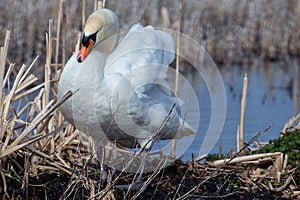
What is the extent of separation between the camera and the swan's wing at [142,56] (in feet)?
15.5

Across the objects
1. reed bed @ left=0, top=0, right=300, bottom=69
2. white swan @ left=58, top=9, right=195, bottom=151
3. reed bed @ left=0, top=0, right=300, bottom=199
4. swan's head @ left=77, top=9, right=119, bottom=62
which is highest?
reed bed @ left=0, top=0, right=300, bottom=69

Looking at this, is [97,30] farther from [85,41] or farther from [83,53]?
[83,53]

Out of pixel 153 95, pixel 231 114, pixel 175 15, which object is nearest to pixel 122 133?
pixel 153 95

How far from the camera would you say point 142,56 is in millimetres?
4863

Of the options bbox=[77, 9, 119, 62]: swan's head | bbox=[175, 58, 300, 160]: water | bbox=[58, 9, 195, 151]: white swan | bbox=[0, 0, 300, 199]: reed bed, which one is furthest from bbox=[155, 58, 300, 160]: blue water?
bbox=[77, 9, 119, 62]: swan's head

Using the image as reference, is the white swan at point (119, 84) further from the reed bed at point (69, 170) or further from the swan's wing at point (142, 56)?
the reed bed at point (69, 170)

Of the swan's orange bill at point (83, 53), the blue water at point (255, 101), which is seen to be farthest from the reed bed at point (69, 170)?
the blue water at point (255, 101)

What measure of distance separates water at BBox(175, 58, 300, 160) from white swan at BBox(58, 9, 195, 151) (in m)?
1.61

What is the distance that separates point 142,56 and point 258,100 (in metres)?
5.10

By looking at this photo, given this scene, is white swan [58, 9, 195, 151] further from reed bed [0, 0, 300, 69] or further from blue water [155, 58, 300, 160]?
reed bed [0, 0, 300, 69]

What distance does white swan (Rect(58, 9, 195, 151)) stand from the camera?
14.7 ft

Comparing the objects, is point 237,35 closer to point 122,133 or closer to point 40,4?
point 40,4

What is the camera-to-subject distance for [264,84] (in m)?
10.9

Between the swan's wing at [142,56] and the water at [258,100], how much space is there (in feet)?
5.35
